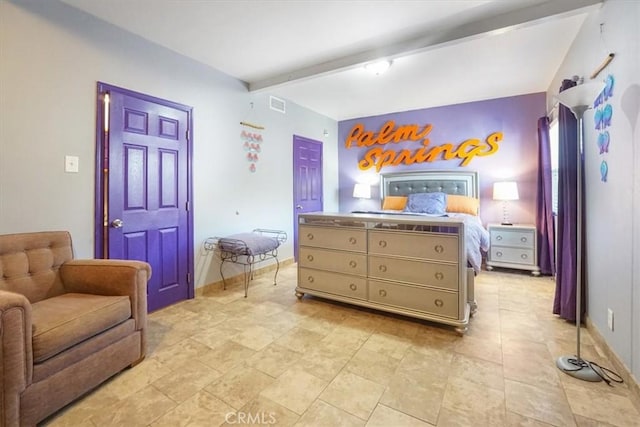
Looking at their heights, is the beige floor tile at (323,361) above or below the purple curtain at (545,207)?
below

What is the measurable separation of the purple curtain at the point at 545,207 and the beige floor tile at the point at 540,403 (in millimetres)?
2731

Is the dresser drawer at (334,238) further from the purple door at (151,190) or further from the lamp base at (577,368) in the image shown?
the lamp base at (577,368)

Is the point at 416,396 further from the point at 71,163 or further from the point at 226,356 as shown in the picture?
the point at 71,163

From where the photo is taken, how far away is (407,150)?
5.25m

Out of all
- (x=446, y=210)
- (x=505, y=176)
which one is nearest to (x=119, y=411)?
(x=446, y=210)

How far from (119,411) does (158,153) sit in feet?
7.12

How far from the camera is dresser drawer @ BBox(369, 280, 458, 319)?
2.39 m

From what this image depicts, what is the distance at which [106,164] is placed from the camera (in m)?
2.52

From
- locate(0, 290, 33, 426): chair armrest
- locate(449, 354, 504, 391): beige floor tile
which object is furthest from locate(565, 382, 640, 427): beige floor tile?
locate(0, 290, 33, 426): chair armrest

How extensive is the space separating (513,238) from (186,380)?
13.8 feet

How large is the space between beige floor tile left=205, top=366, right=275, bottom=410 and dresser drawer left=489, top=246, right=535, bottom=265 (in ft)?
12.1

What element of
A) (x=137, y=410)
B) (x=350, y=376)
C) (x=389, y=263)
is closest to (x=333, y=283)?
(x=389, y=263)

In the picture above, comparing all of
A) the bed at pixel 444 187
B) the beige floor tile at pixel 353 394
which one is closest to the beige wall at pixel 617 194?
the beige floor tile at pixel 353 394

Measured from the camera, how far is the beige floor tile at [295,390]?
5.29 feet
